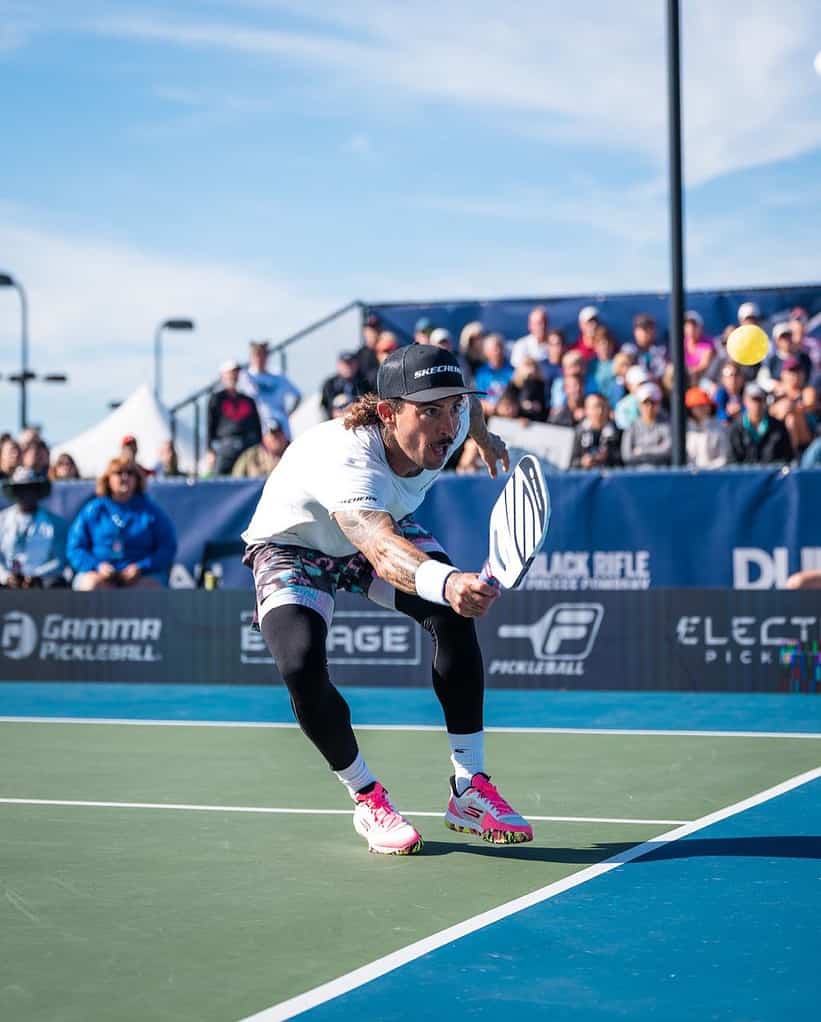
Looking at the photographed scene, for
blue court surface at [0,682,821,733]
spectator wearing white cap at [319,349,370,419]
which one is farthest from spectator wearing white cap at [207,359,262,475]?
blue court surface at [0,682,821,733]

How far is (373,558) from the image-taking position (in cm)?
566

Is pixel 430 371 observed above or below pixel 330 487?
above

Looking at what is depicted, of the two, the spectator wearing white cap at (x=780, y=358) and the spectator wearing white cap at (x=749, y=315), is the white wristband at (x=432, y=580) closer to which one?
the spectator wearing white cap at (x=780, y=358)

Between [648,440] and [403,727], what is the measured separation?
5459mm

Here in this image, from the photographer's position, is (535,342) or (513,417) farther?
(535,342)

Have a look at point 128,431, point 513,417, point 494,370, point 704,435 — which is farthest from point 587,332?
point 128,431

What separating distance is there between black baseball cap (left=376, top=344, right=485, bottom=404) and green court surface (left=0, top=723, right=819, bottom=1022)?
66.3 inches

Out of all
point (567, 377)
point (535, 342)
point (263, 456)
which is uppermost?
point (535, 342)

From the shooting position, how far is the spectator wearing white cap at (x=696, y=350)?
1810cm

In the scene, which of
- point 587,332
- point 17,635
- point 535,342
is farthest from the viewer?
point 535,342

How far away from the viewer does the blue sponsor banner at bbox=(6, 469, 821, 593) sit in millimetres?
13578

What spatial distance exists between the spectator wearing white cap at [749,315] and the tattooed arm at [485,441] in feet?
38.4

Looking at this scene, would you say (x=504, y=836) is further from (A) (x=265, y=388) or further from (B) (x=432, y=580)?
(A) (x=265, y=388)

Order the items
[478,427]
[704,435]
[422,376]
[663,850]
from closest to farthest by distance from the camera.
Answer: [422,376] < [663,850] < [478,427] < [704,435]
